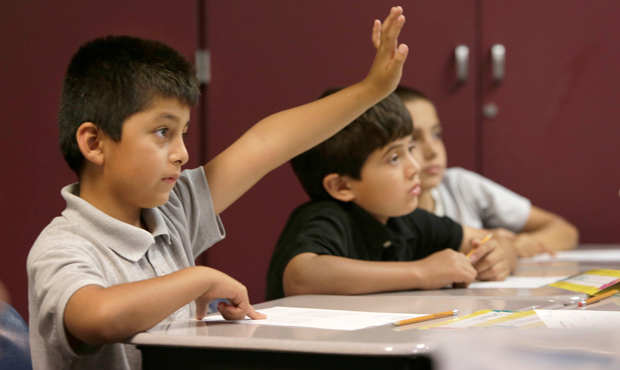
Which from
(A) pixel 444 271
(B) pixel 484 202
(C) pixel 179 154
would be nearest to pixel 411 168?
(A) pixel 444 271

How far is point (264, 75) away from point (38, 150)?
831 millimetres

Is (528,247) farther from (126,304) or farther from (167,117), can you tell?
(126,304)

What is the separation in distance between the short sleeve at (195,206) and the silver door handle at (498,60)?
1.62 meters

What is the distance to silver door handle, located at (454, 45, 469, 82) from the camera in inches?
93.4

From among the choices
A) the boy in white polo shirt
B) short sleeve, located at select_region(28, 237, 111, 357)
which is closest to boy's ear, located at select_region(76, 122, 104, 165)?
the boy in white polo shirt

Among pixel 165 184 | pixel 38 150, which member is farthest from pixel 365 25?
pixel 165 184

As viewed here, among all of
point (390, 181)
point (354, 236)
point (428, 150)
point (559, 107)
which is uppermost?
point (559, 107)

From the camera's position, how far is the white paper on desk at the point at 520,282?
3.85ft

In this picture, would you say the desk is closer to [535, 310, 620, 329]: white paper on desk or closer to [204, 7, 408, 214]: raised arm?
[535, 310, 620, 329]: white paper on desk

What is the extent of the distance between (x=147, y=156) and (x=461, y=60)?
5.80 ft

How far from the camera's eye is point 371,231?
4.36 feet

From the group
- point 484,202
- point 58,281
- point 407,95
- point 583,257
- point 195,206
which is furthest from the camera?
point 484,202

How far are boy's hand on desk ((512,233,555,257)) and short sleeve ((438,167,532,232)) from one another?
0.29 meters

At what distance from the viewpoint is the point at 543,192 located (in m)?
2.39
